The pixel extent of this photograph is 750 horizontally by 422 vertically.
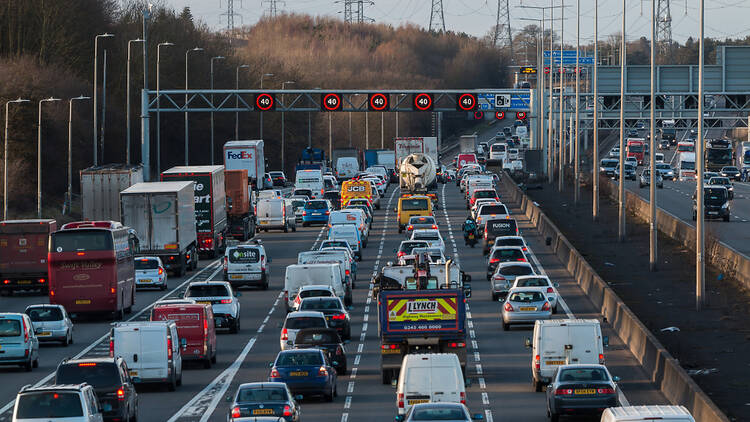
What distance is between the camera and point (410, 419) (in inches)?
846

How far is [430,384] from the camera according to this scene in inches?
993

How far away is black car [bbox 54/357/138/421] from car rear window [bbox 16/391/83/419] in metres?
3.38

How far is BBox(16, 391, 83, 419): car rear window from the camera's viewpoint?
22.0m

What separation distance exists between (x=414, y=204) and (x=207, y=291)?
33529 mm

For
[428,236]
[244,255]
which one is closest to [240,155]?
[428,236]

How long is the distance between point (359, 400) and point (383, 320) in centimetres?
250

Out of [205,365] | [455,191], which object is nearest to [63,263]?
[205,365]

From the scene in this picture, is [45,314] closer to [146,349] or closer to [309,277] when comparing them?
[309,277]

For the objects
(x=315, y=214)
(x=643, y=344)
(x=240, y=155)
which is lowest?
(x=643, y=344)

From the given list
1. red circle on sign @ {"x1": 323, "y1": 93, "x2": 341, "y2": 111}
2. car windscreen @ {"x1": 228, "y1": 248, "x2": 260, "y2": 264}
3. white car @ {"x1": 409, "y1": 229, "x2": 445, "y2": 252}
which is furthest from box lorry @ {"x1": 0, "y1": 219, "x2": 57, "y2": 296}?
red circle on sign @ {"x1": 323, "y1": 93, "x2": 341, "y2": 111}

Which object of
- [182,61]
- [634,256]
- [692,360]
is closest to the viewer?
[692,360]

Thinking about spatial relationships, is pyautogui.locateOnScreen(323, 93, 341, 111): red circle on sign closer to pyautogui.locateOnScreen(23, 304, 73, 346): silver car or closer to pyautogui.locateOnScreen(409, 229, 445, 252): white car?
pyautogui.locateOnScreen(409, 229, 445, 252): white car

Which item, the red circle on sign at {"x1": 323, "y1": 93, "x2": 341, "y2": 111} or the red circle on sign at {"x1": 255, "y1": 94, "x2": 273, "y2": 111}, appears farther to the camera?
the red circle on sign at {"x1": 323, "y1": 93, "x2": 341, "y2": 111}

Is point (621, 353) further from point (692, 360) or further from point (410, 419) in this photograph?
point (410, 419)
